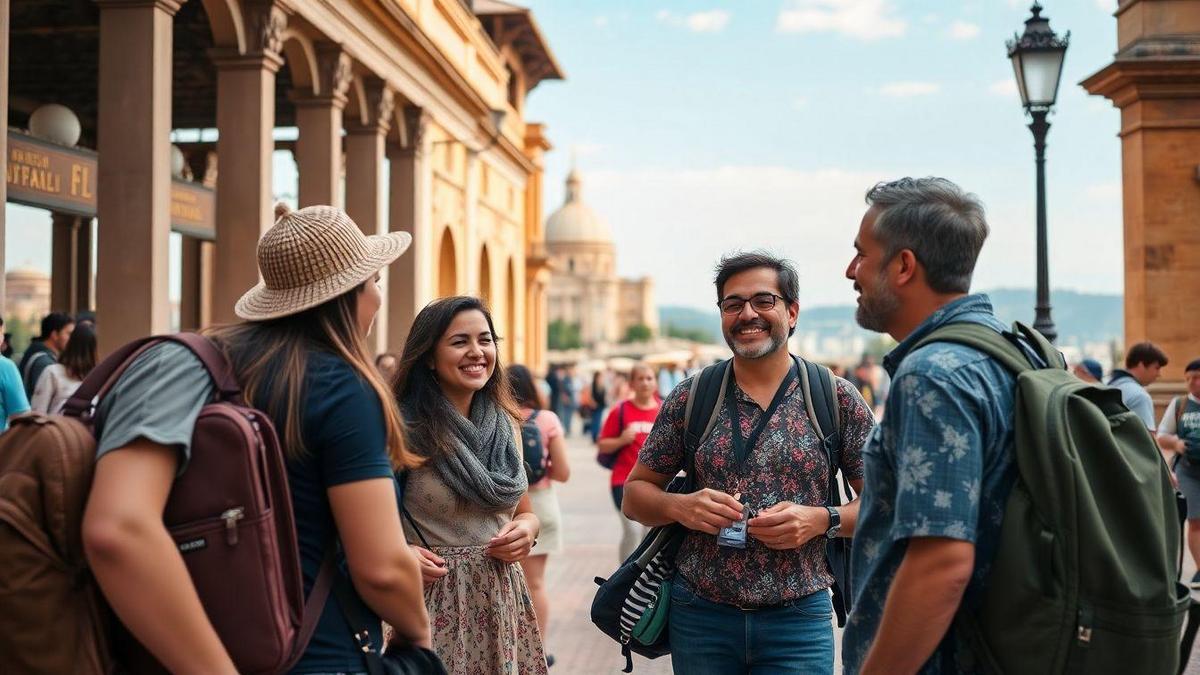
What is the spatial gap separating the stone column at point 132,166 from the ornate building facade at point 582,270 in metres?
158

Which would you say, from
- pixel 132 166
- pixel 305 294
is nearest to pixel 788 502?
pixel 305 294

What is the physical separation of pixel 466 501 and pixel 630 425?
4894 millimetres

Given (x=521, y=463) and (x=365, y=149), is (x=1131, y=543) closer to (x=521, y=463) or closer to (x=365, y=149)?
(x=521, y=463)

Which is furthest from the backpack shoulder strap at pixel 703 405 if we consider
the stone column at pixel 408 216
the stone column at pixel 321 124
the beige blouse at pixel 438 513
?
the stone column at pixel 408 216

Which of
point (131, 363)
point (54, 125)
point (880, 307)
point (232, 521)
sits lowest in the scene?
point (232, 521)

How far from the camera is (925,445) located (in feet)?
8.61

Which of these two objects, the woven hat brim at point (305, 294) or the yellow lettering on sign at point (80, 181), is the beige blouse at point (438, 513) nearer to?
the woven hat brim at point (305, 294)

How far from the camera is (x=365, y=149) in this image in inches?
814

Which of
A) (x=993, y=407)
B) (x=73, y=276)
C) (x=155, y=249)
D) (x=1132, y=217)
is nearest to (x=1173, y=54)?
(x=1132, y=217)

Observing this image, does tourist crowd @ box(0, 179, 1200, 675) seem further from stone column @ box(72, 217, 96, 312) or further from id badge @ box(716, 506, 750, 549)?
stone column @ box(72, 217, 96, 312)

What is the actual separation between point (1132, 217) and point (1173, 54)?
1971 mm

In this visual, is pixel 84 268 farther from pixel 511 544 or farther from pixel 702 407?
pixel 702 407

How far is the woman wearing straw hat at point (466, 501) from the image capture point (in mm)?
4504

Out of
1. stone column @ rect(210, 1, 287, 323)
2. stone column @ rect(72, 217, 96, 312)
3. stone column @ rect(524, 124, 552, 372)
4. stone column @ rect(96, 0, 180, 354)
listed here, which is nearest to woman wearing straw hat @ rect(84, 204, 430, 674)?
stone column @ rect(96, 0, 180, 354)
